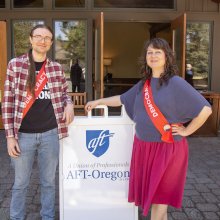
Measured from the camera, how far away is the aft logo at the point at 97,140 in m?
2.88

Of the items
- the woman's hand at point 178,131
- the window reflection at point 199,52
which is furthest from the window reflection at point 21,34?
the woman's hand at point 178,131

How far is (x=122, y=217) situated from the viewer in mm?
3012

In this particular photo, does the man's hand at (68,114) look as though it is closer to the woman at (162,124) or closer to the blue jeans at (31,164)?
the blue jeans at (31,164)

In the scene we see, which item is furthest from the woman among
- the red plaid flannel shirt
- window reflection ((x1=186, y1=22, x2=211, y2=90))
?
window reflection ((x1=186, y1=22, x2=211, y2=90))

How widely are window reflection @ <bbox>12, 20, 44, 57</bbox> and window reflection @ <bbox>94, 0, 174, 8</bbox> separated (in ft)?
4.40

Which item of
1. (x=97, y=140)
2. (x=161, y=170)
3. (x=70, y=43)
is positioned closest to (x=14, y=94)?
(x=97, y=140)

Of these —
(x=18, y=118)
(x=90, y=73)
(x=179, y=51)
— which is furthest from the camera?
(x=90, y=73)

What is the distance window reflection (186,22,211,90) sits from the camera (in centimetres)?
741

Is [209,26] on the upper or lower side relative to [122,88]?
upper

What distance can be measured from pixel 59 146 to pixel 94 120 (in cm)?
36

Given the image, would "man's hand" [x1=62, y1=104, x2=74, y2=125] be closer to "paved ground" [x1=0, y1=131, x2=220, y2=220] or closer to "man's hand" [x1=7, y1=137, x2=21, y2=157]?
"man's hand" [x1=7, y1=137, x2=21, y2=157]

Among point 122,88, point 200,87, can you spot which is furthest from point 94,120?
point 122,88

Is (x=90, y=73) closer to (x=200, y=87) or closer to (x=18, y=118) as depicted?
(x=200, y=87)

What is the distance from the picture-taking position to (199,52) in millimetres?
7523
